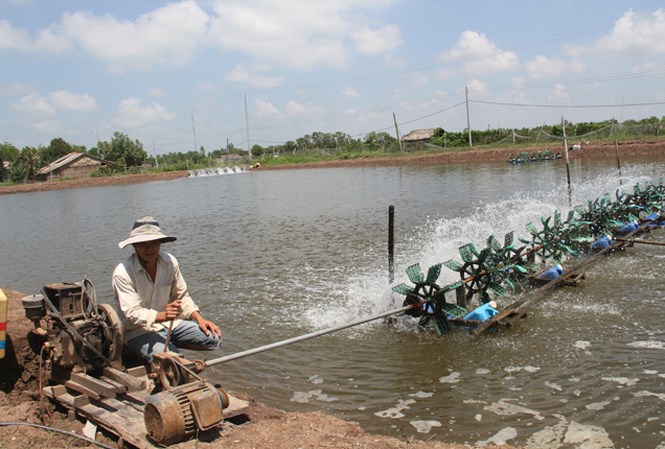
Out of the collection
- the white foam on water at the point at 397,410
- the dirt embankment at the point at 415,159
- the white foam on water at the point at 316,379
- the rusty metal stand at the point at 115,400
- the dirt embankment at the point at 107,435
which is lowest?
the white foam on water at the point at 397,410

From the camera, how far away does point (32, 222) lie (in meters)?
27.2

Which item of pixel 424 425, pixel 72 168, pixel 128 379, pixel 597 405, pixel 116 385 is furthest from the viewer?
pixel 72 168

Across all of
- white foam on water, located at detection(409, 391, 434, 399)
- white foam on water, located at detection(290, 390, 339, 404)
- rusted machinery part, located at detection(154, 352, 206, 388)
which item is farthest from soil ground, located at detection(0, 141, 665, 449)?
white foam on water, located at detection(409, 391, 434, 399)

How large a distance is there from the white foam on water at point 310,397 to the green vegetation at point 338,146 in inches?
1732

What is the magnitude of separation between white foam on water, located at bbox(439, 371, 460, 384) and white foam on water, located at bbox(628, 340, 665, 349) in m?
2.42

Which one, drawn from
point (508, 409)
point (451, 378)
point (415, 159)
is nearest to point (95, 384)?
point (451, 378)

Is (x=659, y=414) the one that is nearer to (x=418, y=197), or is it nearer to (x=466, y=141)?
(x=418, y=197)

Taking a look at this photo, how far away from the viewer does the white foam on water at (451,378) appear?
6133 mm

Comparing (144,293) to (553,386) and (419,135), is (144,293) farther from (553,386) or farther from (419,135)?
(419,135)

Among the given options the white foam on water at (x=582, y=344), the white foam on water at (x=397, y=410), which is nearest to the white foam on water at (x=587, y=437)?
the white foam on water at (x=397, y=410)

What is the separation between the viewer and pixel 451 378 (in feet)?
20.4

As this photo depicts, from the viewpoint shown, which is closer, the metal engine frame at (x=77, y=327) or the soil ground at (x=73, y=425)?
the soil ground at (x=73, y=425)

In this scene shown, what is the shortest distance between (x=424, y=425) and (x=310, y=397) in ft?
4.61

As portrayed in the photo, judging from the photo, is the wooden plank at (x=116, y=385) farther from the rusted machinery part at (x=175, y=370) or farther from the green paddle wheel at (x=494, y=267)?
the green paddle wheel at (x=494, y=267)
